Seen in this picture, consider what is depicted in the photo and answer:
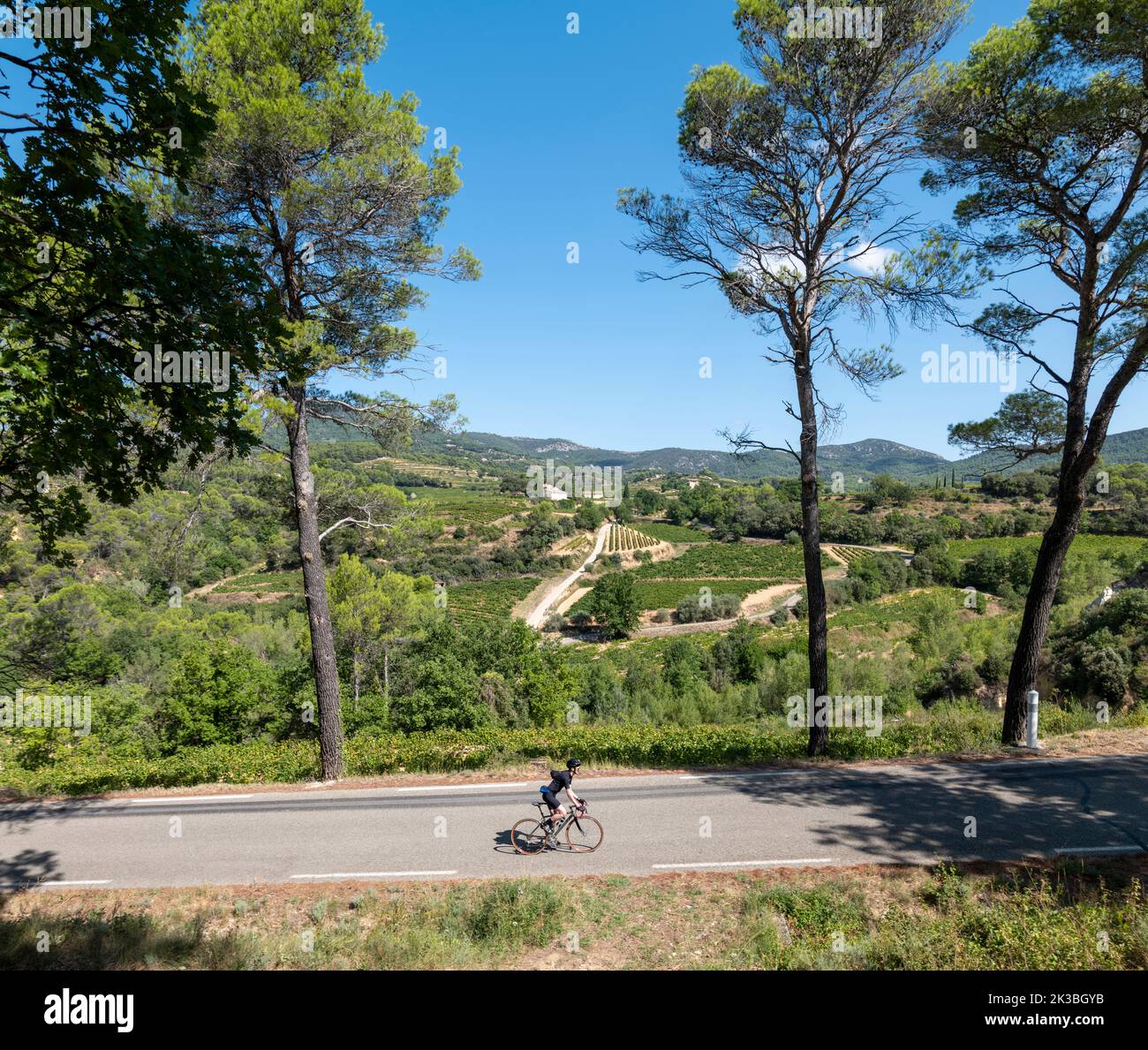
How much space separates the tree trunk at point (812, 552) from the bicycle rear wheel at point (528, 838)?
516 cm

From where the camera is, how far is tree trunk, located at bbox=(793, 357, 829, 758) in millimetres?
9758

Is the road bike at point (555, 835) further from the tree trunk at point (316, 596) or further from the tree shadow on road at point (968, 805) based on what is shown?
the tree trunk at point (316, 596)

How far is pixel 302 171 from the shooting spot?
9.11m

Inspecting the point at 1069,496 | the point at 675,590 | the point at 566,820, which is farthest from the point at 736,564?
the point at 566,820

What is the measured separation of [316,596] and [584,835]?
19.4 ft

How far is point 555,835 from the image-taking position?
24.4 feet

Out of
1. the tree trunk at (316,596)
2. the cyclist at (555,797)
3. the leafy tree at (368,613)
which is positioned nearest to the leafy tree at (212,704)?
the leafy tree at (368,613)

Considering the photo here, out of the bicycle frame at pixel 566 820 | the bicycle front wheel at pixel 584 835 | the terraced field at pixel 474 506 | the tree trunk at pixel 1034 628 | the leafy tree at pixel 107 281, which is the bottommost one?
the bicycle front wheel at pixel 584 835

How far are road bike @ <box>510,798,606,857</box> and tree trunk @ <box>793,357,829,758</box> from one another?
457 cm

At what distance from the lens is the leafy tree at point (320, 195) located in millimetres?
8484

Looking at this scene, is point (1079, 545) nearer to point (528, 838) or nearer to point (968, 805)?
point (968, 805)
